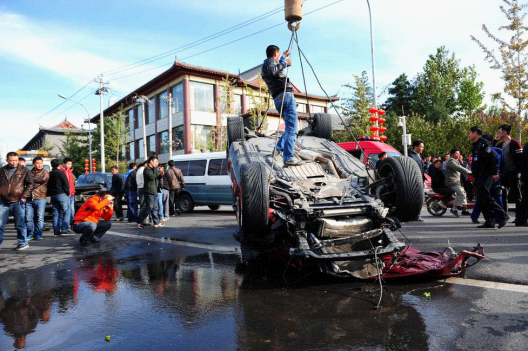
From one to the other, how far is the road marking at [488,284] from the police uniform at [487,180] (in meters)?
3.74

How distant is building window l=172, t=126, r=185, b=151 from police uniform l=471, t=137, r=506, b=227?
2583 centimetres

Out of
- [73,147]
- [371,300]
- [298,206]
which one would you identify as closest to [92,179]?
[298,206]

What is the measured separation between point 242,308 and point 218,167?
9.29m

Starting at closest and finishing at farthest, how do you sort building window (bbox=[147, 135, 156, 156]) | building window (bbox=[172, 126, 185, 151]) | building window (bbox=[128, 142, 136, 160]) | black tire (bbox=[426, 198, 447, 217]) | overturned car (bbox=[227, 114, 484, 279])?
overturned car (bbox=[227, 114, 484, 279]) < black tire (bbox=[426, 198, 447, 217]) < building window (bbox=[172, 126, 185, 151]) < building window (bbox=[147, 135, 156, 156]) < building window (bbox=[128, 142, 136, 160])

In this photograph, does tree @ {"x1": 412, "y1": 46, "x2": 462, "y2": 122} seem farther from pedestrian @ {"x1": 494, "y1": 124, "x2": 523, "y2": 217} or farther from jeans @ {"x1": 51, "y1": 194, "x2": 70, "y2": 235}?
jeans @ {"x1": 51, "y1": 194, "x2": 70, "y2": 235}

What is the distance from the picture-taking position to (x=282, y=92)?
19.5ft

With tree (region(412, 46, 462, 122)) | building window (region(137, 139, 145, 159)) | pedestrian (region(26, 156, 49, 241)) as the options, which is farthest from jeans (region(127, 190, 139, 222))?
tree (region(412, 46, 462, 122))

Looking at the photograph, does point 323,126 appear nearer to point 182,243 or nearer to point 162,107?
point 182,243

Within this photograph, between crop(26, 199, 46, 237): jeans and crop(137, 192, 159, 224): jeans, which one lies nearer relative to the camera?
crop(26, 199, 46, 237): jeans

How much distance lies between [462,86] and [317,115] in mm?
39159

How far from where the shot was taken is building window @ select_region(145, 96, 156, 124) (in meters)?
35.1

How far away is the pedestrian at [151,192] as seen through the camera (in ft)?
31.2

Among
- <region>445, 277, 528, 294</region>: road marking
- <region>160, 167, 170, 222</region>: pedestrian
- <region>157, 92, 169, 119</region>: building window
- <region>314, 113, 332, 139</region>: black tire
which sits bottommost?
<region>445, 277, 528, 294</region>: road marking

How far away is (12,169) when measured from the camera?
723cm
